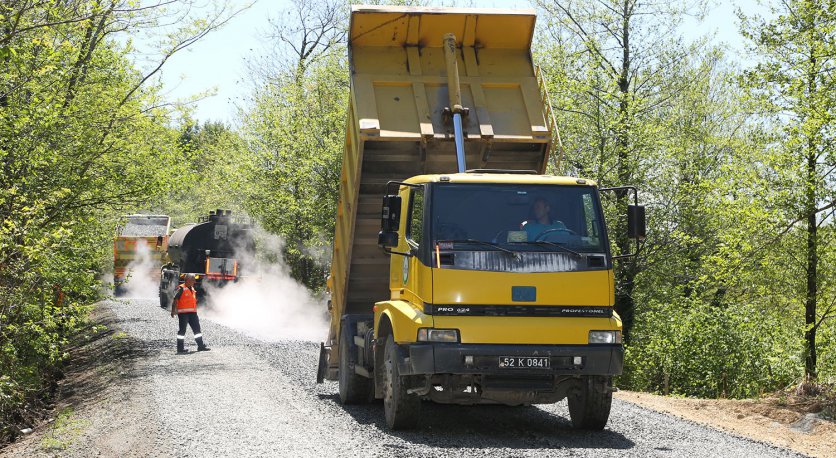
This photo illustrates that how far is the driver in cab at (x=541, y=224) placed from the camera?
834 centimetres

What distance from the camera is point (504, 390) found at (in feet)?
27.0

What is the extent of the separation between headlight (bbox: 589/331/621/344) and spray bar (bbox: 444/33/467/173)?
7.68 feet

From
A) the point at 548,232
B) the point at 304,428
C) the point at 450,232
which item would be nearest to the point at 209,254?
the point at 304,428

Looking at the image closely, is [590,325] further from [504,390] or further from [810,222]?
[810,222]

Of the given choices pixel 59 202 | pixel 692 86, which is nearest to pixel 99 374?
pixel 59 202

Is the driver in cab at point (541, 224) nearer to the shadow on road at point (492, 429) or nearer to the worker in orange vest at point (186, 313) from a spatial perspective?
the shadow on road at point (492, 429)

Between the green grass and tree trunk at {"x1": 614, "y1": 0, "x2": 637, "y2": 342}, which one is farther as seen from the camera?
tree trunk at {"x1": 614, "y1": 0, "x2": 637, "y2": 342}

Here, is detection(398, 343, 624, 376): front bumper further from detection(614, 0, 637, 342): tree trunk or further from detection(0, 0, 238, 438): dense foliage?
detection(614, 0, 637, 342): tree trunk

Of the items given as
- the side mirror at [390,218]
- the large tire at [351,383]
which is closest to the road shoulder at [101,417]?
the large tire at [351,383]

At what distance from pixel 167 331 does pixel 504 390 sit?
15.6 meters

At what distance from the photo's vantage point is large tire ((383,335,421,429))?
339 inches

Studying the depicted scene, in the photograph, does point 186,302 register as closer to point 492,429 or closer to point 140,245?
point 492,429

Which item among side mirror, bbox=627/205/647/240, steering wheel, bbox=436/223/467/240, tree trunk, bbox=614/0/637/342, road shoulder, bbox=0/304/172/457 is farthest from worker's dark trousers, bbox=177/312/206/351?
side mirror, bbox=627/205/647/240

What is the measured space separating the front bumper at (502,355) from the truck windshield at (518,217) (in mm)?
875
